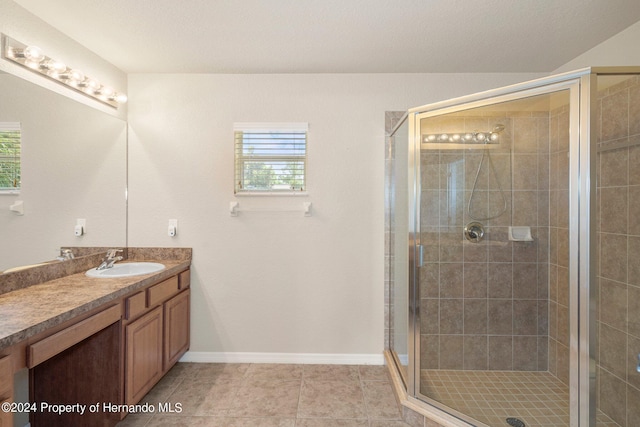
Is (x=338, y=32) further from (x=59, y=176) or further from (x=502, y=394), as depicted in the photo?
(x=502, y=394)

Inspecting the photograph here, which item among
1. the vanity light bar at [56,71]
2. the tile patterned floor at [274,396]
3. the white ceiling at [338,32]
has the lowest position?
the tile patterned floor at [274,396]

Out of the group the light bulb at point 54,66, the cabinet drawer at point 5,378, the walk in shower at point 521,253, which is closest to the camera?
the cabinet drawer at point 5,378

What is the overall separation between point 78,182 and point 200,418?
1.78 m

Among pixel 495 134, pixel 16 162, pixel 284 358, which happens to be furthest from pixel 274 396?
pixel 495 134

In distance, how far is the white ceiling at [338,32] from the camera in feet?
5.55

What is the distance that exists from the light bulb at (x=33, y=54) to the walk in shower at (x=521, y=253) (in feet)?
7.39

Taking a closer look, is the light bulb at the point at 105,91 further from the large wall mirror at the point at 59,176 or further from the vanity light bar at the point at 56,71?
the large wall mirror at the point at 59,176

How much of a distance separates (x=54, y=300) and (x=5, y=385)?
0.48 m

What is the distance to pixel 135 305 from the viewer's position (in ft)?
5.91

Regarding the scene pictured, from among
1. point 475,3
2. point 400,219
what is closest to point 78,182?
point 400,219

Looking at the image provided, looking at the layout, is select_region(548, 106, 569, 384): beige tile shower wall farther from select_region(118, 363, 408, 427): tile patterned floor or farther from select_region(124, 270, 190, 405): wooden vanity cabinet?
select_region(124, 270, 190, 405): wooden vanity cabinet

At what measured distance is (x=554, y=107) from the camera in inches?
60.1

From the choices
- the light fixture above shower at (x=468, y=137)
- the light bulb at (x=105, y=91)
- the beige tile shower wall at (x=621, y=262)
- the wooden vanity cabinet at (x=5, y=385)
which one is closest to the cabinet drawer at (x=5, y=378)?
the wooden vanity cabinet at (x=5, y=385)

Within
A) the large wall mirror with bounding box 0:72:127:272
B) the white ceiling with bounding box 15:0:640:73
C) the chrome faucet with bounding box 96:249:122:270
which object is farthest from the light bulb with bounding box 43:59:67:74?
the chrome faucet with bounding box 96:249:122:270
